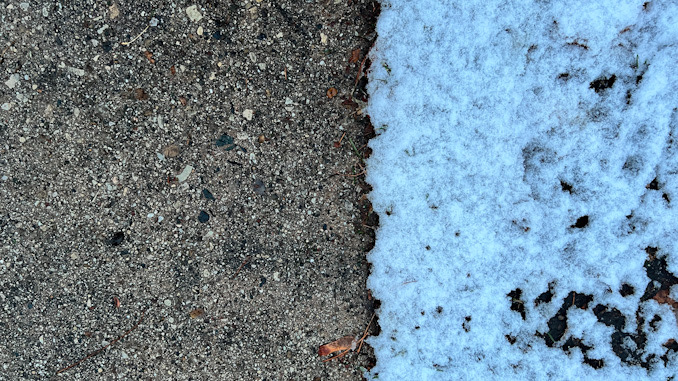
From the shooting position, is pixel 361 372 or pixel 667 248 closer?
pixel 667 248

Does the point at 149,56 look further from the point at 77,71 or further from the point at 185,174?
the point at 185,174

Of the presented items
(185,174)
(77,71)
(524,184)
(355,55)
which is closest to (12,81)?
(77,71)

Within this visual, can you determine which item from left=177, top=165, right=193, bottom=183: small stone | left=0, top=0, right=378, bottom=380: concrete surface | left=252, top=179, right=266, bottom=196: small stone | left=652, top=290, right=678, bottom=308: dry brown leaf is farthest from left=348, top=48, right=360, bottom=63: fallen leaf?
left=652, top=290, right=678, bottom=308: dry brown leaf

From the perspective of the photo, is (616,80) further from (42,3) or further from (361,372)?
(42,3)

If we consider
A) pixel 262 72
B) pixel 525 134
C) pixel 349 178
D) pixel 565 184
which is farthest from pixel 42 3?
pixel 565 184

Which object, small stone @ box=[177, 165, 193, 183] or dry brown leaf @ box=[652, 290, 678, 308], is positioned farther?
small stone @ box=[177, 165, 193, 183]

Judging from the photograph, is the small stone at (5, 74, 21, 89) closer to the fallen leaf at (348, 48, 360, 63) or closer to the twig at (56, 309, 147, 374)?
the twig at (56, 309, 147, 374)

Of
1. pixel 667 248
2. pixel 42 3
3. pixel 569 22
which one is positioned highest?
pixel 569 22
